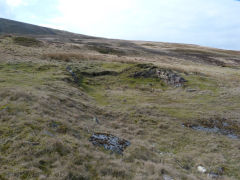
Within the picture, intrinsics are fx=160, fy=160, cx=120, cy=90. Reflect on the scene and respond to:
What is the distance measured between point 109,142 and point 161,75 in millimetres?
24745

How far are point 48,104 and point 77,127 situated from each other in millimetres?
3885

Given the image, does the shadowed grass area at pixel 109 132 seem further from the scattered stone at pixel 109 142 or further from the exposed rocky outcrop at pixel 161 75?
the exposed rocky outcrop at pixel 161 75

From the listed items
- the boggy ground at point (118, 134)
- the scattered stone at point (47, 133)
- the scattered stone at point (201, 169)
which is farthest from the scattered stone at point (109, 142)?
the scattered stone at point (201, 169)

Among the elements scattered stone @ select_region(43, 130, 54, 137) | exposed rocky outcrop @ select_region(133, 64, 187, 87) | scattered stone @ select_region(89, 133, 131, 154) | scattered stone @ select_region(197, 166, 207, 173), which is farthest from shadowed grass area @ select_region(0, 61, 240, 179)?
exposed rocky outcrop @ select_region(133, 64, 187, 87)

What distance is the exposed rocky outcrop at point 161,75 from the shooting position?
→ 2990 centimetres

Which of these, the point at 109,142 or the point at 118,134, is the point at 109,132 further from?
the point at 109,142

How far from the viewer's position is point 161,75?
106 ft

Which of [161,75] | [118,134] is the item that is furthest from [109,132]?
[161,75]

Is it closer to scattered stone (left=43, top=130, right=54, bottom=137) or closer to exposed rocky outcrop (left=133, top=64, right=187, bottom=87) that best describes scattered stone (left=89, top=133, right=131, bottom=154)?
scattered stone (left=43, top=130, right=54, bottom=137)

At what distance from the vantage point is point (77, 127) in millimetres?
10914

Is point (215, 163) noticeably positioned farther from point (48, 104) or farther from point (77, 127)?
point (48, 104)

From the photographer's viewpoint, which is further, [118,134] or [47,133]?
[118,134]

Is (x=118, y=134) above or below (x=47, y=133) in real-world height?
below

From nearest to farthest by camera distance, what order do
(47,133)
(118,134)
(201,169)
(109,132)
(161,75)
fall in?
(47,133) → (201,169) → (109,132) → (118,134) → (161,75)
